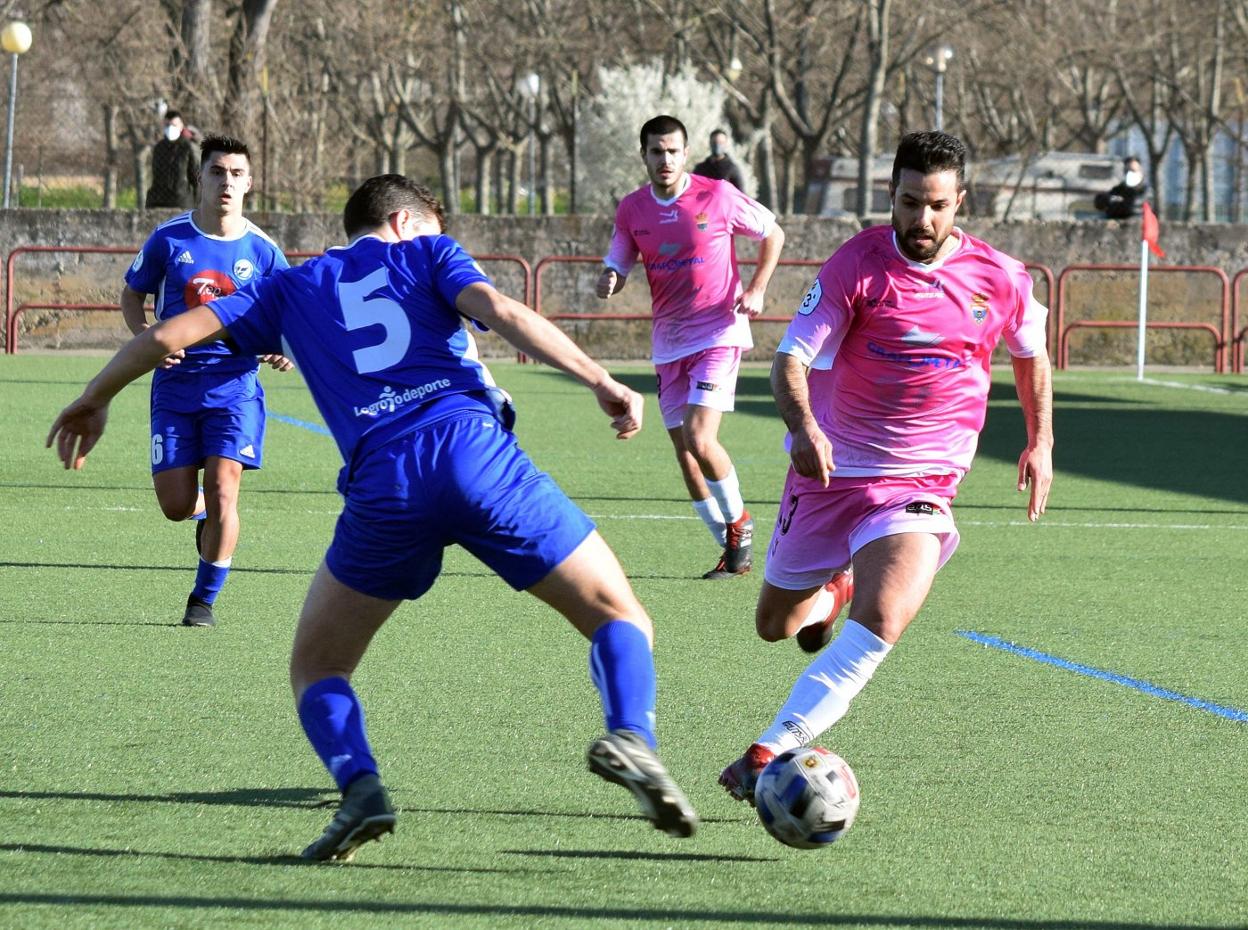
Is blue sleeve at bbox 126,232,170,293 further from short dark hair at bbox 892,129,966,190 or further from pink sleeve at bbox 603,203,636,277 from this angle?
short dark hair at bbox 892,129,966,190

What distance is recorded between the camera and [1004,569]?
9766mm

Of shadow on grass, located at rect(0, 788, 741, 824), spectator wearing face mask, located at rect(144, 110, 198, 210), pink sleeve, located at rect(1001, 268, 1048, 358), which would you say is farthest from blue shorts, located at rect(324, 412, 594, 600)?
spectator wearing face mask, located at rect(144, 110, 198, 210)

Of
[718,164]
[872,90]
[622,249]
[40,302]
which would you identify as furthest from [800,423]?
[872,90]

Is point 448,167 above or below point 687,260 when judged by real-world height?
above

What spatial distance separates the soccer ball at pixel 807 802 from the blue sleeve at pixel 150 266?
4584 mm

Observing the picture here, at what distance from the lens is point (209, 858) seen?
4.51 meters

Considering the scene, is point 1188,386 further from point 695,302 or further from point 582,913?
point 582,913

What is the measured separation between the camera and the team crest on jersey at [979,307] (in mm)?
5516

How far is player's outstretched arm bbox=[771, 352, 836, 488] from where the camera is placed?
5.06 meters

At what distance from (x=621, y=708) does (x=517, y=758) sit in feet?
4.24

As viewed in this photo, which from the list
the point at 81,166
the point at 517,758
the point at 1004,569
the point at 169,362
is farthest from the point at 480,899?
the point at 81,166

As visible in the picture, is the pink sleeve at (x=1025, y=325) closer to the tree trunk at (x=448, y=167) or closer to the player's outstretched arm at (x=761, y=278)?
the player's outstretched arm at (x=761, y=278)

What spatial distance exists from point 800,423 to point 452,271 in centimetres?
113

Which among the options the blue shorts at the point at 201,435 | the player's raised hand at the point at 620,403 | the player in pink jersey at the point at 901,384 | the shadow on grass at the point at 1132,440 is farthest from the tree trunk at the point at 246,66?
the player's raised hand at the point at 620,403
